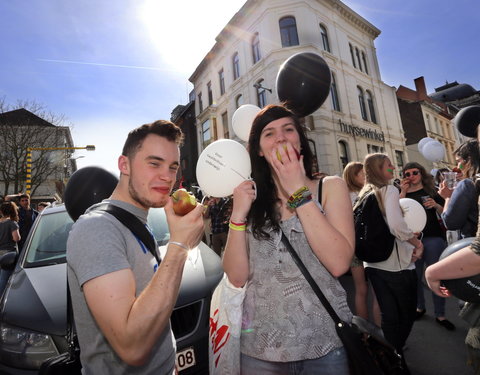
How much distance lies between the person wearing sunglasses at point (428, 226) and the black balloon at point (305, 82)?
8.53ft

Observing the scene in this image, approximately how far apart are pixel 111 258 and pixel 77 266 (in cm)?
14

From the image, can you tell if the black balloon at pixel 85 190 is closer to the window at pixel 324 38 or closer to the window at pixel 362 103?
the window at pixel 324 38

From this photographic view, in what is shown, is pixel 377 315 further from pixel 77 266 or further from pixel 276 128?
pixel 77 266

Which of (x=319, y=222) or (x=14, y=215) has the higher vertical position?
(x=14, y=215)

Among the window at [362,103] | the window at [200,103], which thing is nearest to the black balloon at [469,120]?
the window at [362,103]

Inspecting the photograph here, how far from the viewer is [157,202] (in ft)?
5.11

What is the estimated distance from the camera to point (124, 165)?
159cm

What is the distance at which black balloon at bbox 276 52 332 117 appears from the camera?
98.7 inches

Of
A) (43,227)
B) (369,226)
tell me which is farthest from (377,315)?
(43,227)

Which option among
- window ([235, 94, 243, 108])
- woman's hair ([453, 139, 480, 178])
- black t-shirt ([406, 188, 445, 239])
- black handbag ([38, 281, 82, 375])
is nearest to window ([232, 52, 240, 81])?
window ([235, 94, 243, 108])

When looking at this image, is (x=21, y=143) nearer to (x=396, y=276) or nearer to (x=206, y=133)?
(x=206, y=133)

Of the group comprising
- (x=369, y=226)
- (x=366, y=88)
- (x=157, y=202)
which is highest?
(x=366, y=88)

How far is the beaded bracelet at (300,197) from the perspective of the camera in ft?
4.49

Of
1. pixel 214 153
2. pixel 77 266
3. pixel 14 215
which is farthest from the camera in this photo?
pixel 14 215
